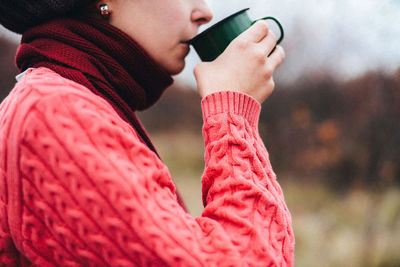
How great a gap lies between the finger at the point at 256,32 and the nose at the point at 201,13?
0.15 meters

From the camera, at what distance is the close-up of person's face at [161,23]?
911 millimetres

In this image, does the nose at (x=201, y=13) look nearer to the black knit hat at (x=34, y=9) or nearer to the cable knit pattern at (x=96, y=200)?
the black knit hat at (x=34, y=9)

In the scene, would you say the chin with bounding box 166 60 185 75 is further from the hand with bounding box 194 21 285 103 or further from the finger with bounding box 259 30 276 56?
the finger with bounding box 259 30 276 56

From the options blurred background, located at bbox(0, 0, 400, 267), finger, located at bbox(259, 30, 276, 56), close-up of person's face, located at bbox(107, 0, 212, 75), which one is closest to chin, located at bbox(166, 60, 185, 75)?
close-up of person's face, located at bbox(107, 0, 212, 75)

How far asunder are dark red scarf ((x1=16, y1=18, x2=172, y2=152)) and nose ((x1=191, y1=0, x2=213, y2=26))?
0.62ft

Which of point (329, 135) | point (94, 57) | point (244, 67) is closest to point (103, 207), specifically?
point (94, 57)

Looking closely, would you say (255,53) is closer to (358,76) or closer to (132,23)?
(132,23)

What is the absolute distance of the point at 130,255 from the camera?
0.62 meters

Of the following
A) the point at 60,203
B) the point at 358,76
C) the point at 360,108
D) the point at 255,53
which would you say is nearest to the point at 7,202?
the point at 60,203

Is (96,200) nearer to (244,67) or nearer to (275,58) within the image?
(244,67)

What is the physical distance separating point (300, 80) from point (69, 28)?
4.80m

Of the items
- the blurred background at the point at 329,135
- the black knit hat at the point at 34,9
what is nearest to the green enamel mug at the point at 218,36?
the black knit hat at the point at 34,9

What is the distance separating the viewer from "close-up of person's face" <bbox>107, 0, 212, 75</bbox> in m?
0.91

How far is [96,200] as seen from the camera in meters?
0.61
